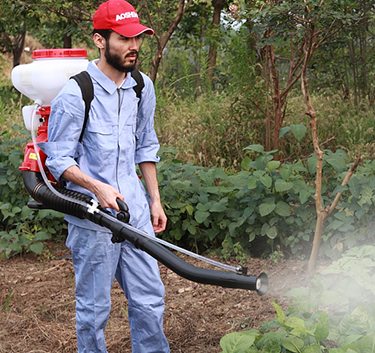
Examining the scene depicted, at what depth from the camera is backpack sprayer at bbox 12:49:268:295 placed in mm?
2086

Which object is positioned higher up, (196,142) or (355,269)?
(355,269)

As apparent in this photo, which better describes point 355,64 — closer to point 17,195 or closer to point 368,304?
point 17,195

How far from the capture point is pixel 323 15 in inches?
152

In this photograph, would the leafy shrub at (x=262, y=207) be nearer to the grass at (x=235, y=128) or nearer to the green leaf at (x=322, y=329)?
the grass at (x=235, y=128)

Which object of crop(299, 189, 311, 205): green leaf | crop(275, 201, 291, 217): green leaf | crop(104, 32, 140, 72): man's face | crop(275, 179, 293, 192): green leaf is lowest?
crop(275, 201, 291, 217): green leaf

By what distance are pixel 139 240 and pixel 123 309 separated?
62.4 inches

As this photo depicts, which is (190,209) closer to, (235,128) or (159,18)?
(235,128)

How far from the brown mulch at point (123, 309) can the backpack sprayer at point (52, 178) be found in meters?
1.13

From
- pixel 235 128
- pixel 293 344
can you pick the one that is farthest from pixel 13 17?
pixel 293 344

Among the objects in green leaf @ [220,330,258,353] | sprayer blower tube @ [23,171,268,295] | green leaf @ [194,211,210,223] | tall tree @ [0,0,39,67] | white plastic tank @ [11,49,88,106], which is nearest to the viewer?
sprayer blower tube @ [23,171,268,295]

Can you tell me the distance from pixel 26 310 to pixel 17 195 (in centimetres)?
149

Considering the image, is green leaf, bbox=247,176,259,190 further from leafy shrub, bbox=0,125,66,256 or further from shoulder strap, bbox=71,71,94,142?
shoulder strap, bbox=71,71,94,142

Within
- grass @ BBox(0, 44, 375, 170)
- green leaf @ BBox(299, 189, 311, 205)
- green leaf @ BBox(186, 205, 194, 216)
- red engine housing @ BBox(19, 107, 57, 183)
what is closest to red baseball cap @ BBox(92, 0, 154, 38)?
red engine housing @ BBox(19, 107, 57, 183)

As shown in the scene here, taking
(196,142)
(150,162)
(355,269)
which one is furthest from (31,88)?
(196,142)
